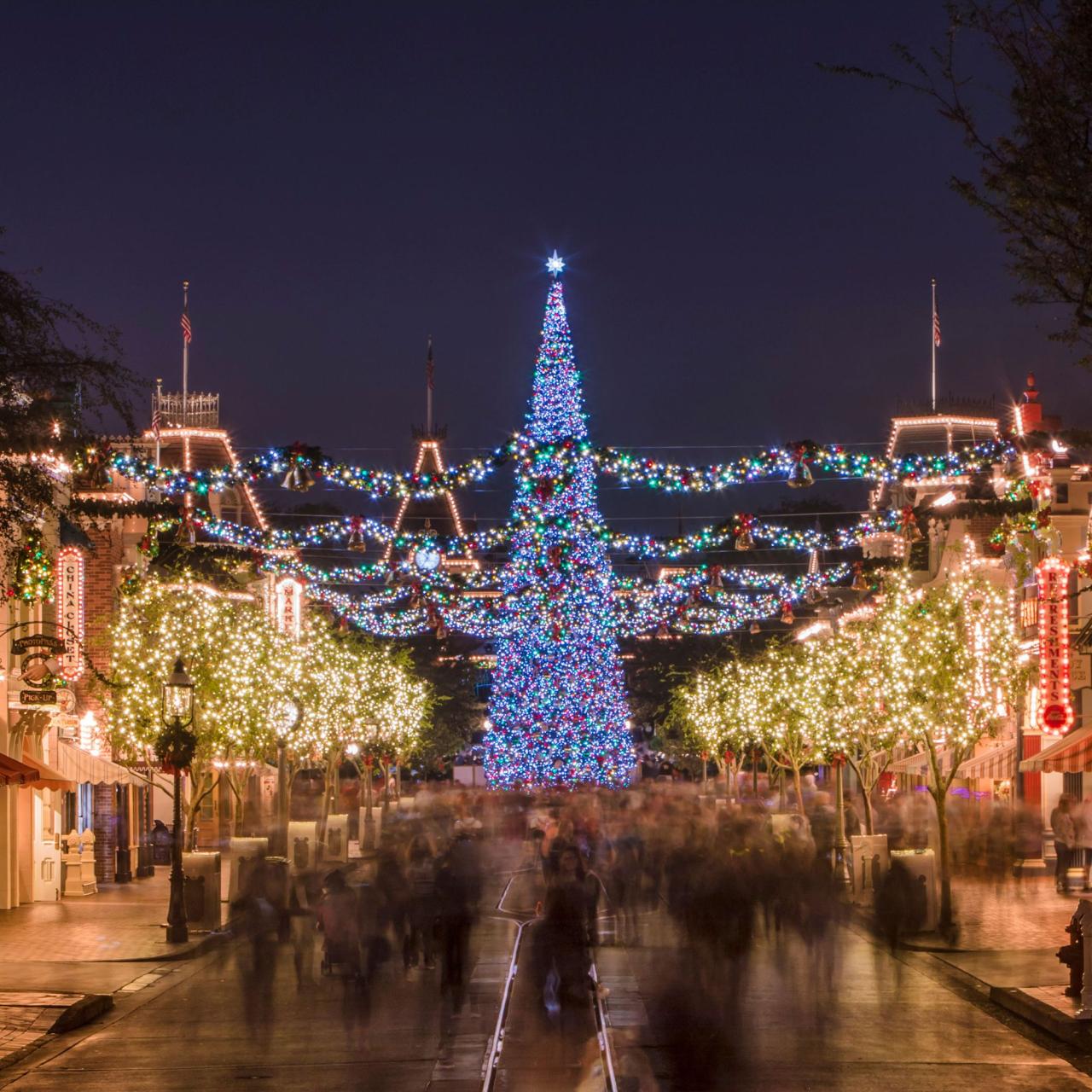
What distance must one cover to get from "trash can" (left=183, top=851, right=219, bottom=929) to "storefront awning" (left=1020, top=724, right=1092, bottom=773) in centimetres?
1500

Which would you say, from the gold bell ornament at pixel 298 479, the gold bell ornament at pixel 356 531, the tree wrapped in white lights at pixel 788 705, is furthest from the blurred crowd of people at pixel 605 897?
the gold bell ornament at pixel 298 479

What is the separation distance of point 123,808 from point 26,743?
361 inches

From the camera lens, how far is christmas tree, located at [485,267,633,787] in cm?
5859

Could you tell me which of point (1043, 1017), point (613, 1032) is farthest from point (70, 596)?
point (1043, 1017)

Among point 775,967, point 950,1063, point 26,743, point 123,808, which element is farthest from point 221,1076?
point 123,808

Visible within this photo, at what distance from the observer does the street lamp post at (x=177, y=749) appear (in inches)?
1072

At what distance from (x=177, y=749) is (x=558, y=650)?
3260 centimetres

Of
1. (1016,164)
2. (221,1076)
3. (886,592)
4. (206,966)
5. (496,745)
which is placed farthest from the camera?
(496,745)

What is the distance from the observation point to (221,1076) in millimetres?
15281

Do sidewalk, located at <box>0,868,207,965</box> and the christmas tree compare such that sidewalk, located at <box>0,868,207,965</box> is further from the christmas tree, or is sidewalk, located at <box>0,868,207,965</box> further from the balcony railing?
the balcony railing

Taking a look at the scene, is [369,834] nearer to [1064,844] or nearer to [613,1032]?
[1064,844]

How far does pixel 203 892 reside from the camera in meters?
29.6

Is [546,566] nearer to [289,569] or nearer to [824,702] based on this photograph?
[289,569]

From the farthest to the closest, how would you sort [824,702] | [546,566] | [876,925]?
[546,566] < [824,702] < [876,925]
